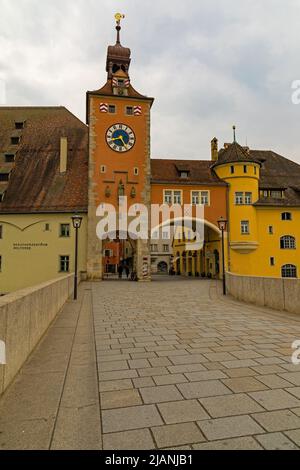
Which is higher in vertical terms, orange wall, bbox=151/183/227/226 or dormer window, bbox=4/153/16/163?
dormer window, bbox=4/153/16/163

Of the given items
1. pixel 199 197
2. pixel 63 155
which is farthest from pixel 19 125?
pixel 199 197

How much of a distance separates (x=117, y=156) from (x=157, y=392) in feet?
99.5

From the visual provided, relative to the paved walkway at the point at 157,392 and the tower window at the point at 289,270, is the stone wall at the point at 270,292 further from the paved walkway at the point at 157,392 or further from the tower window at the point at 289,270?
the tower window at the point at 289,270

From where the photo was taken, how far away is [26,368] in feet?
18.1

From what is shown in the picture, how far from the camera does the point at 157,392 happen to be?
4.42 meters

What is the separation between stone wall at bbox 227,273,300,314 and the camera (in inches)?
421

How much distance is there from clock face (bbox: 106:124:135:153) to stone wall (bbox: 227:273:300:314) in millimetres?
21233

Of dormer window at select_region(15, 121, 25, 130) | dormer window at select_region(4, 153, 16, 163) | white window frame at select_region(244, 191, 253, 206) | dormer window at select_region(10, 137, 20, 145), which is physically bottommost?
white window frame at select_region(244, 191, 253, 206)

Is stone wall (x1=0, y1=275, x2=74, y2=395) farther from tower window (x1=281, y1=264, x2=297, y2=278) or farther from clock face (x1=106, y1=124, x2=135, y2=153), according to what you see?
tower window (x1=281, y1=264, x2=297, y2=278)

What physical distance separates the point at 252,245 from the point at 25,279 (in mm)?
22875
